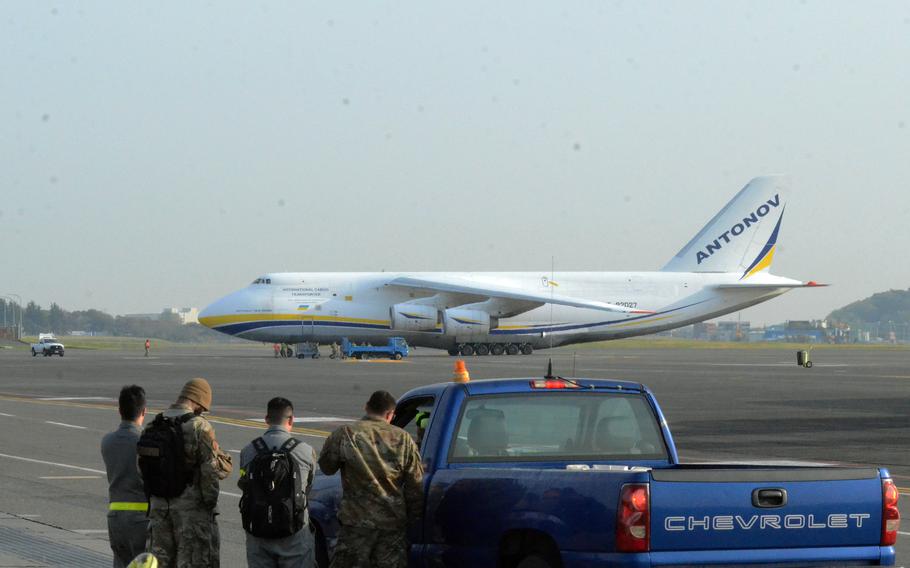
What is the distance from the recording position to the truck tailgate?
6.80 metres

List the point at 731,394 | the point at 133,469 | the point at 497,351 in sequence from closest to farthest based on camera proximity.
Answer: the point at 133,469 → the point at 731,394 → the point at 497,351

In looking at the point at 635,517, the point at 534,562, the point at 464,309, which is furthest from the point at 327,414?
the point at 464,309

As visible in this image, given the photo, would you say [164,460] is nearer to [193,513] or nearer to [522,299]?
[193,513]

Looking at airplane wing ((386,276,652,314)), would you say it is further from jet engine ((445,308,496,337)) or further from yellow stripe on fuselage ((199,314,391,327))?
yellow stripe on fuselage ((199,314,391,327))

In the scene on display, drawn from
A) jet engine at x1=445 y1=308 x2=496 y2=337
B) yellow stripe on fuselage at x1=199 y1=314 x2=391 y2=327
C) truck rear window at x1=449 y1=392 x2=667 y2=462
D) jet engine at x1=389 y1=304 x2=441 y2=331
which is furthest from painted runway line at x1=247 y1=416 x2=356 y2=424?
jet engine at x1=445 y1=308 x2=496 y2=337

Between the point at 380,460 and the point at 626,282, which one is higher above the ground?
the point at 626,282

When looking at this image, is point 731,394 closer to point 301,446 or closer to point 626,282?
point 301,446

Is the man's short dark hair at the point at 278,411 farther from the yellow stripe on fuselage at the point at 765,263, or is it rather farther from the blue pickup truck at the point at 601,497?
the yellow stripe on fuselage at the point at 765,263

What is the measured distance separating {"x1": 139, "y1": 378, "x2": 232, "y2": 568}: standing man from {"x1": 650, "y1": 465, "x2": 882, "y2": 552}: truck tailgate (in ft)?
9.27

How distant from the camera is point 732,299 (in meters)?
77.7

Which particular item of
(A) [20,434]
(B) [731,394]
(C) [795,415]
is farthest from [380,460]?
(B) [731,394]

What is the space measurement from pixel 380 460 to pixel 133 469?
1795 mm

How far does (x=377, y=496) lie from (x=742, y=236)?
244ft

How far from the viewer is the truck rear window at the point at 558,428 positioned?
8.22 m
